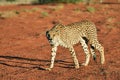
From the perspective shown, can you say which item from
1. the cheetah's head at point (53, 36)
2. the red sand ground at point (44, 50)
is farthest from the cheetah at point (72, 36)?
the red sand ground at point (44, 50)

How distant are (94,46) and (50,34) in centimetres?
174

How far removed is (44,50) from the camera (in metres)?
14.7

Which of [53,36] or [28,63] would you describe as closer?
[53,36]

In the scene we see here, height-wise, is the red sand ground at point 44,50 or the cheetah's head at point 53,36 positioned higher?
the cheetah's head at point 53,36

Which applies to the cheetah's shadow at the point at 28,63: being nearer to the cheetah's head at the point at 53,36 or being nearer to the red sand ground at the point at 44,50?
the red sand ground at the point at 44,50

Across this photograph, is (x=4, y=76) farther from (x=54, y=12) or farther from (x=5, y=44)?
(x=54, y=12)

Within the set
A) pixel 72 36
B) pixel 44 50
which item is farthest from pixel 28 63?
pixel 44 50

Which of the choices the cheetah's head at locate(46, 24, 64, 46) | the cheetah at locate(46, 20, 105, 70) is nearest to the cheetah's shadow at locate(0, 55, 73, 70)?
the cheetah at locate(46, 20, 105, 70)

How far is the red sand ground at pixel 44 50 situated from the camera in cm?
1050

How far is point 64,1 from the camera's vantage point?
33.7m

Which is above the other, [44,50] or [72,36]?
[72,36]

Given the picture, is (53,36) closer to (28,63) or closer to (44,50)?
(28,63)

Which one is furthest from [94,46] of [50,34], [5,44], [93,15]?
[93,15]

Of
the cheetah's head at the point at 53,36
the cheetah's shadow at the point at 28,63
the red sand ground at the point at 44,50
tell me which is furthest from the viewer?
the cheetah's shadow at the point at 28,63
